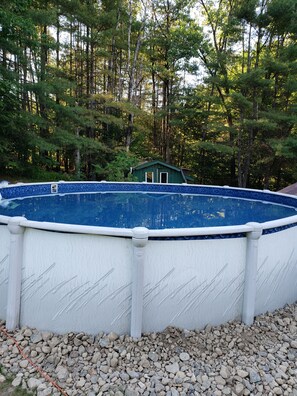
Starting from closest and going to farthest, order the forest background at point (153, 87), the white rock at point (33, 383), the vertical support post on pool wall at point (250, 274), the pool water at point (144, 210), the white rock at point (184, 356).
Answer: the white rock at point (33, 383) → the white rock at point (184, 356) → the vertical support post on pool wall at point (250, 274) → the pool water at point (144, 210) → the forest background at point (153, 87)

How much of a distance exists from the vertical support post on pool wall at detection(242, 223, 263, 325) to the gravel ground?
0.53ft

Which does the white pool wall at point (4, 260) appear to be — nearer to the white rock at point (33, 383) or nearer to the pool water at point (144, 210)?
the white rock at point (33, 383)

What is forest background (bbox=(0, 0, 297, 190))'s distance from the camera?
43.1 ft

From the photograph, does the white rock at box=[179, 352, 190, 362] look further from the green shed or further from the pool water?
the green shed

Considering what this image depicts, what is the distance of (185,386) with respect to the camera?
237 centimetres

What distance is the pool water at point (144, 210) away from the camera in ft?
21.9

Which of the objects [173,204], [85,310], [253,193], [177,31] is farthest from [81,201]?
[177,31]

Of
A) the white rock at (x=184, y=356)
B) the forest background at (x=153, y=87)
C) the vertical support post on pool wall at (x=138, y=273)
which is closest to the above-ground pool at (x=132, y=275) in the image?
the vertical support post on pool wall at (x=138, y=273)

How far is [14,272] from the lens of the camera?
292 centimetres

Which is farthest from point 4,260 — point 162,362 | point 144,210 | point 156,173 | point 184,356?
point 156,173

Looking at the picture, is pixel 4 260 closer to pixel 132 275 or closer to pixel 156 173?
pixel 132 275

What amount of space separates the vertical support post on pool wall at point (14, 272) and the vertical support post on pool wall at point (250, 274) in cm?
239

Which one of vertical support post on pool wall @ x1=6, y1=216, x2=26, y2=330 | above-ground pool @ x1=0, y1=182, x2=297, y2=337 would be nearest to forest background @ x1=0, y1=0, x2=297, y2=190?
vertical support post on pool wall @ x1=6, y1=216, x2=26, y2=330

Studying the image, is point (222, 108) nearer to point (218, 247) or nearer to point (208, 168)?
point (208, 168)
